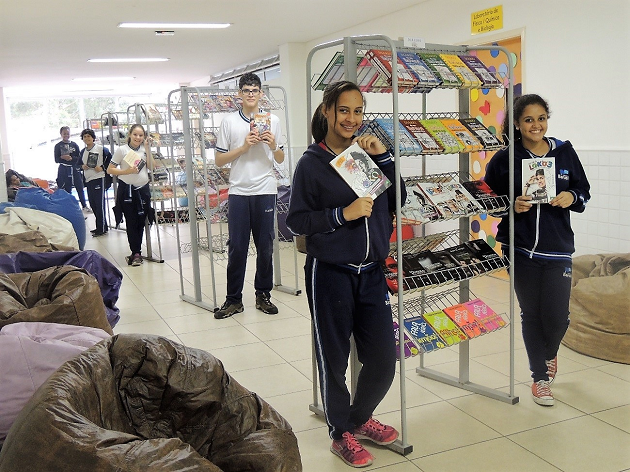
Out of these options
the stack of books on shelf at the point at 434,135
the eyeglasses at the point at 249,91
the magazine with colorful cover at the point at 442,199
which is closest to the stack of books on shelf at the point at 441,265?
the magazine with colorful cover at the point at 442,199

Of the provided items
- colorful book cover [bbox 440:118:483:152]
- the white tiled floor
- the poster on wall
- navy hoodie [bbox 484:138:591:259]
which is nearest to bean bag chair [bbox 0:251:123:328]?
the white tiled floor

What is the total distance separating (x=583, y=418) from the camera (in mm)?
3125

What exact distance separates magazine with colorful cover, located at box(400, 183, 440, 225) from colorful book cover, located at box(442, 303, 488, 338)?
574mm

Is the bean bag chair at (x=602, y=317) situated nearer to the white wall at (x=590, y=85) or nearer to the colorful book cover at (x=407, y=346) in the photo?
the white wall at (x=590, y=85)

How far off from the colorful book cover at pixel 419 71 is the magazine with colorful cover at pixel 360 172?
47 centimetres

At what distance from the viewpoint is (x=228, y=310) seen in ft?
16.7

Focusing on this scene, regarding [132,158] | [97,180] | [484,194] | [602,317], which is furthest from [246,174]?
[97,180]

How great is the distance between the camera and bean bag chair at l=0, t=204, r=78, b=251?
5.17 metres

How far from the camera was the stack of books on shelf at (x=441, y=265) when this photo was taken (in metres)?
2.87

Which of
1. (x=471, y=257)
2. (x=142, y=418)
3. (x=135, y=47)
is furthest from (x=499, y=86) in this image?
(x=135, y=47)

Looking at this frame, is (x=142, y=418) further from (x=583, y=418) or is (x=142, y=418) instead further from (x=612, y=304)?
(x=612, y=304)

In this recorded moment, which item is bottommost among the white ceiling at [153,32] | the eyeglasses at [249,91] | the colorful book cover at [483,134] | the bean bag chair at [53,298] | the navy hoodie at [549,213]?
the bean bag chair at [53,298]

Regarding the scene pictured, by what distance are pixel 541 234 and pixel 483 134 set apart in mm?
584

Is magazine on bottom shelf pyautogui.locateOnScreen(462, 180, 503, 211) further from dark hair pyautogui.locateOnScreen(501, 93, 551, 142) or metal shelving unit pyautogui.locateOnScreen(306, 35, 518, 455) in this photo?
dark hair pyautogui.locateOnScreen(501, 93, 551, 142)
